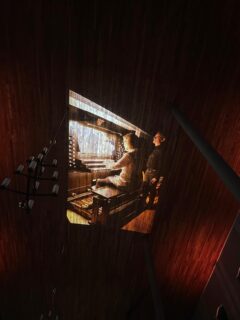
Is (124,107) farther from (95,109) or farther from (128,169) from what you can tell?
(128,169)

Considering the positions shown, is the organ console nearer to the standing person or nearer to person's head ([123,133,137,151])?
person's head ([123,133,137,151])

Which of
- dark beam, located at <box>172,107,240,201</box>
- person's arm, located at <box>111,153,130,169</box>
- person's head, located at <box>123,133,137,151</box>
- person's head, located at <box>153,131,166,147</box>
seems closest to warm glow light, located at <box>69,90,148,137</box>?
person's head, located at <box>123,133,137,151</box>

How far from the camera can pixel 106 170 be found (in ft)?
15.3

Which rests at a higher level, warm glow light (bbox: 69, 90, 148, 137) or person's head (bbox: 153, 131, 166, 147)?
warm glow light (bbox: 69, 90, 148, 137)

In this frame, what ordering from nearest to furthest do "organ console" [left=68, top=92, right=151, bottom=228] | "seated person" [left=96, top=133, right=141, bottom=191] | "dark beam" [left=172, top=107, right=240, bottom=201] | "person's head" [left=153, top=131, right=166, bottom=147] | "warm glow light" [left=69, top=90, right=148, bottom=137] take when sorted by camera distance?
"dark beam" [left=172, top=107, right=240, bottom=201], "warm glow light" [left=69, top=90, right=148, bottom=137], "organ console" [left=68, top=92, right=151, bottom=228], "person's head" [left=153, top=131, right=166, bottom=147], "seated person" [left=96, top=133, right=141, bottom=191]

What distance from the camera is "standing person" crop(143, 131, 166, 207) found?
4.43 m

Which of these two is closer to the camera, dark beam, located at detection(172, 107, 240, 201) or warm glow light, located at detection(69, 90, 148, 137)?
dark beam, located at detection(172, 107, 240, 201)

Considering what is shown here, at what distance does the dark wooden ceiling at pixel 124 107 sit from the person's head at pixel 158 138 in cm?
12

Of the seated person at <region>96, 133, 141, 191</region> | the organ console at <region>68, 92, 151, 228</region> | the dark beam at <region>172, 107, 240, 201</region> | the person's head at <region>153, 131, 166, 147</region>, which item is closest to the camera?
the dark beam at <region>172, 107, 240, 201</region>

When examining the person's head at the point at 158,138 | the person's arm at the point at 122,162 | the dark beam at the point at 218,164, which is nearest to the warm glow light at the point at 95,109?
the person's head at the point at 158,138

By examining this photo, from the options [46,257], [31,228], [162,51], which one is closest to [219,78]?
[162,51]

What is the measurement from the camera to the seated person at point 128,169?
4.49 meters

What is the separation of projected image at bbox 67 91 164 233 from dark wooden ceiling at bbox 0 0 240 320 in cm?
19

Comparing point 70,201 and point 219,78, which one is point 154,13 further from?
point 70,201
